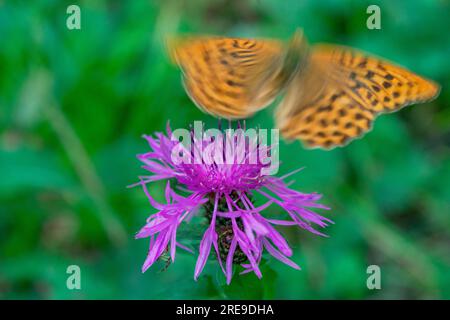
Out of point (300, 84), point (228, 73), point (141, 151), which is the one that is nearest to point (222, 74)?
point (228, 73)

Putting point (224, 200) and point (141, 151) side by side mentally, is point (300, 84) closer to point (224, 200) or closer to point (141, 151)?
point (224, 200)

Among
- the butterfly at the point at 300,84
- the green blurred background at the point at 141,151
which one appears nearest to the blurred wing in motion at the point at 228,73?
the butterfly at the point at 300,84

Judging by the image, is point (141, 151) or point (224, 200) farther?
point (141, 151)

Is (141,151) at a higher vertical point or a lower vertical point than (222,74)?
higher

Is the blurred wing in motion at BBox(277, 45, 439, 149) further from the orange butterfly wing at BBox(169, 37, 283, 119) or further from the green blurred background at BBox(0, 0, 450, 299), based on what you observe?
the green blurred background at BBox(0, 0, 450, 299)

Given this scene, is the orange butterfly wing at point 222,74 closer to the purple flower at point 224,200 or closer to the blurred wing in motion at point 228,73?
the blurred wing in motion at point 228,73

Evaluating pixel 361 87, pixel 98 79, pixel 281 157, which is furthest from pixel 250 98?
pixel 98 79

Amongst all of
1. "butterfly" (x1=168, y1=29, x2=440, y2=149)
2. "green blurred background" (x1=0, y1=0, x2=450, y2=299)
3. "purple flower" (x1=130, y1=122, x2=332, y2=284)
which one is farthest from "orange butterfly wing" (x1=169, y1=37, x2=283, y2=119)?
"green blurred background" (x1=0, y1=0, x2=450, y2=299)
